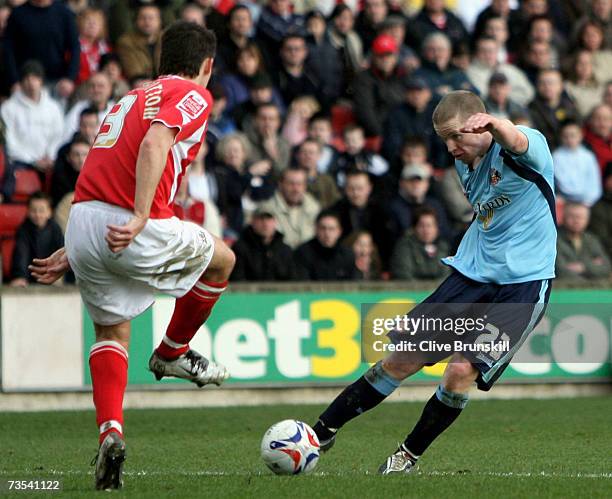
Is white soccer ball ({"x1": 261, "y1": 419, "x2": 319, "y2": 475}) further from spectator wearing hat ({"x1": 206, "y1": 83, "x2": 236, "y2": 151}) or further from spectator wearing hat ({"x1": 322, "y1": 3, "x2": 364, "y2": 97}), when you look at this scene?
spectator wearing hat ({"x1": 322, "y1": 3, "x2": 364, "y2": 97})

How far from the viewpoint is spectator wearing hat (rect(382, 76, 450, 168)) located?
15.2 m

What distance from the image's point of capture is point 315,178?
14570 millimetres

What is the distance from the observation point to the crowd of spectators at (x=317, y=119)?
13.6 m

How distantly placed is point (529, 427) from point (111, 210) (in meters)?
4.94

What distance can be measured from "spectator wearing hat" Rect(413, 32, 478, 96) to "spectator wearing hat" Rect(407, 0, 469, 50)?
48 centimetres

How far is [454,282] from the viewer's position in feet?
24.4

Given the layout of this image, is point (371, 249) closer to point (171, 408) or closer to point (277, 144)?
point (277, 144)

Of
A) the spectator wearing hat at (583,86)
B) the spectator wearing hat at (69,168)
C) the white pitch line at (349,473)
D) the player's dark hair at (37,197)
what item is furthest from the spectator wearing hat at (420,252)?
the white pitch line at (349,473)

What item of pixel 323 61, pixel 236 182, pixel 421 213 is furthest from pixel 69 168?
pixel 323 61

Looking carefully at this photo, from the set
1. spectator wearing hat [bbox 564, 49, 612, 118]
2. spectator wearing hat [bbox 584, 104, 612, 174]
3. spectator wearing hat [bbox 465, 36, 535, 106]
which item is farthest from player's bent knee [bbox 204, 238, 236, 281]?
spectator wearing hat [bbox 564, 49, 612, 118]

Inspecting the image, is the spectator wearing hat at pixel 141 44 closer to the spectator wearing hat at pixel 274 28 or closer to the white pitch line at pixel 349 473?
the spectator wearing hat at pixel 274 28

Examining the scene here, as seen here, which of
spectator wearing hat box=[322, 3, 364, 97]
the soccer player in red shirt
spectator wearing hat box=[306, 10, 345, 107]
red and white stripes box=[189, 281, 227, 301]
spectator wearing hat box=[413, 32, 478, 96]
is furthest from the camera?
spectator wearing hat box=[413, 32, 478, 96]

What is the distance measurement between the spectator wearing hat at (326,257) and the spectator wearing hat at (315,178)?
2.85 feet

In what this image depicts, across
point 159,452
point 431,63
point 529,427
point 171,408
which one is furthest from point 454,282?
point 431,63
